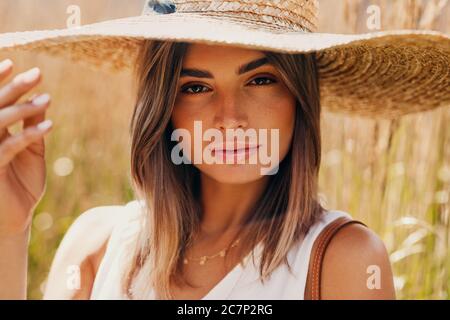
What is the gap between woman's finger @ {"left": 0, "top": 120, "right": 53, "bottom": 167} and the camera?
1423 millimetres

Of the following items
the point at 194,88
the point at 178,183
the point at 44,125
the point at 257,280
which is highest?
the point at 194,88

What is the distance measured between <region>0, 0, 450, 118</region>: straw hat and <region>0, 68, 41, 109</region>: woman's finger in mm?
254

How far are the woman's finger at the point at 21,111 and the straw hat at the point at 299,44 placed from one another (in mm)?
268

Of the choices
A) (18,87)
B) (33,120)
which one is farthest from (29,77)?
(33,120)

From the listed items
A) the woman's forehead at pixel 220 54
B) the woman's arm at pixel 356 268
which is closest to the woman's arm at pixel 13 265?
the woman's forehead at pixel 220 54

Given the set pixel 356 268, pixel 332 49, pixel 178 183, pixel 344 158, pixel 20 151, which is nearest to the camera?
pixel 20 151

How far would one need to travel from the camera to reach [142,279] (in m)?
2.03

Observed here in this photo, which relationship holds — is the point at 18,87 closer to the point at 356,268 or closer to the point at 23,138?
the point at 23,138

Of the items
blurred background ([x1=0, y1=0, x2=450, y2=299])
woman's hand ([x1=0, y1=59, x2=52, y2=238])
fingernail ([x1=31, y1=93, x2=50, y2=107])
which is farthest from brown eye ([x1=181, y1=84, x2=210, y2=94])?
blurred background ([x1=0, y1=0, x2=450, y2=299])

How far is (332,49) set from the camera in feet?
6.02

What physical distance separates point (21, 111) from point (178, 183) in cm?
79
